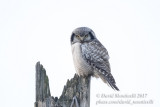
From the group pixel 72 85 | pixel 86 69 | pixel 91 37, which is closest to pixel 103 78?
pixel 86 69

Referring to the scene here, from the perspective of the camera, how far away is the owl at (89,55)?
29.2 ft

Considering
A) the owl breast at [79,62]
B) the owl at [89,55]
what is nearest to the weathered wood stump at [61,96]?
the owl at [89,55]

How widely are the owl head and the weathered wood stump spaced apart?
4.88 metres

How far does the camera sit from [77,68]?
29.6 feet

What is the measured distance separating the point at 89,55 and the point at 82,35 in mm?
615

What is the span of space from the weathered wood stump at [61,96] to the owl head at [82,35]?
4882 millimetres

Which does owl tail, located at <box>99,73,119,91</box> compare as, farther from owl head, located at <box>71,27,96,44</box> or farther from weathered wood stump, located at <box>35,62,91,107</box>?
weathered wood stump, located at <box>35,62,91,107</box>

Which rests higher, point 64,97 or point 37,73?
point 37,73

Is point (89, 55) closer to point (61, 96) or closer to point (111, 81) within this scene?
point (111, 81)

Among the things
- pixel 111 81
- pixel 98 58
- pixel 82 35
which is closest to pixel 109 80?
pixel 111 81

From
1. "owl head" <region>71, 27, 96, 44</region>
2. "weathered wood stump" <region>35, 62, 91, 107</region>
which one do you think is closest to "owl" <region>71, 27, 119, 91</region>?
"owl head" <region>71, 27, 96, 44</region>

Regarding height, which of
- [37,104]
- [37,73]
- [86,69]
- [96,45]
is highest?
[96,45]

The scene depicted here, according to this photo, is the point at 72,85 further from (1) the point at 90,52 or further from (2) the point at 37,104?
(1) the point at 90,52

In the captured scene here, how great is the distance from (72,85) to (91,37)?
512 cm
